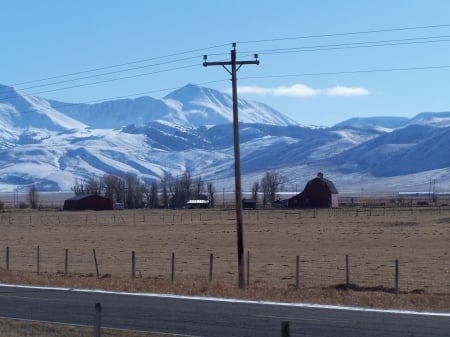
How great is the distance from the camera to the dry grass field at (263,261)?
32.7m

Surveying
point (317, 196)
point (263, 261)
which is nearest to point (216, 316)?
point (263, 261)

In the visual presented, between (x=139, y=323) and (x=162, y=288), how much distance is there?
32.2 ft

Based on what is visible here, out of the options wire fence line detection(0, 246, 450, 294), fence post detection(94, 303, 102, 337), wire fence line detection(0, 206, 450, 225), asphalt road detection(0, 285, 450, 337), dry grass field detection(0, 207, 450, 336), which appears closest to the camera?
fence post detection(94, 303, 102, 337)

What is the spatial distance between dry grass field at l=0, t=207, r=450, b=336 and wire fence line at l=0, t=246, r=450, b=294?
5cm

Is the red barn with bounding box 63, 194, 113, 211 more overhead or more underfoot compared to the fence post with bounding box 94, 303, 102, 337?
more overhead

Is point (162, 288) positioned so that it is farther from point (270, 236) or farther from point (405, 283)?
point (270, 236)

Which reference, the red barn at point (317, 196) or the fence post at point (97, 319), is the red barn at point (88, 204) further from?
the fence post at point (97, 319)

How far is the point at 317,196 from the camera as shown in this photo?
172250 mm

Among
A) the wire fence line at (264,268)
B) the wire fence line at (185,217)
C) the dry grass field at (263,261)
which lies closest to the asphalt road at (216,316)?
the dry grass field at (263,261)

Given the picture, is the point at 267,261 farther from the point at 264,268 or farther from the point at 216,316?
the point at 216,316

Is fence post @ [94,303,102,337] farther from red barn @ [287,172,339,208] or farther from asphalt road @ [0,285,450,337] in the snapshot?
red barn @ [287,172,339,208]

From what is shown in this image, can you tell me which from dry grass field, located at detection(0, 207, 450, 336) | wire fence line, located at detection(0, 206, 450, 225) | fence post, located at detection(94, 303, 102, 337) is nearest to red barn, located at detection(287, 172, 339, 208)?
wire fence line, located at detection(0, 206, 450, 225)

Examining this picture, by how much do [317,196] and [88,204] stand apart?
4202 cm

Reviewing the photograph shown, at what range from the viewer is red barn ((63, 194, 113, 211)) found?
175875mm
